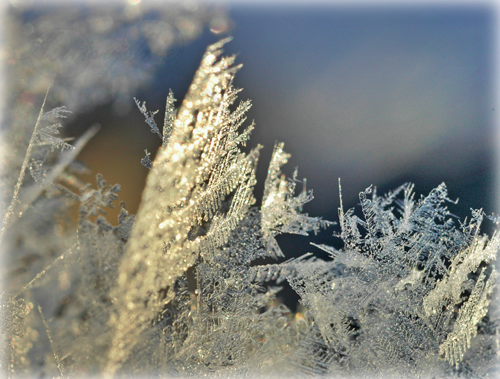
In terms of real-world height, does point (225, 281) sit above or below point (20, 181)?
below

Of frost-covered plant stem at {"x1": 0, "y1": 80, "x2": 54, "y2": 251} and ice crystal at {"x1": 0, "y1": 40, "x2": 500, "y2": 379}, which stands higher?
frost-covered plant stem at {"x1": 0, "y1": 80, "x2": 54, "y2": 251}

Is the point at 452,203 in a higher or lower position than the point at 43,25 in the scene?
lower

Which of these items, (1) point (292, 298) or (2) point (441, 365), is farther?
(1) point (292, 298)

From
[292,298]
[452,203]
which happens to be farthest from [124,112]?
[452,203]

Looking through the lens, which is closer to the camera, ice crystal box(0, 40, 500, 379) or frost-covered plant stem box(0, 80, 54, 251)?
ice crystal box(0, 40, 500, 379)

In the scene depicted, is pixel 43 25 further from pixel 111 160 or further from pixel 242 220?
pixel 242 220

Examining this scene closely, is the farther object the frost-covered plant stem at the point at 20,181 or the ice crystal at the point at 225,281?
the frost-covered plant stem at the point at 20,181

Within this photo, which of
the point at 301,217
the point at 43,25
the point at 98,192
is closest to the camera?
the point at 98,192

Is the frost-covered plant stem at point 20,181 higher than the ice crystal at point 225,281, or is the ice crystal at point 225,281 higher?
the frost-covered plant stem at point 20,181
